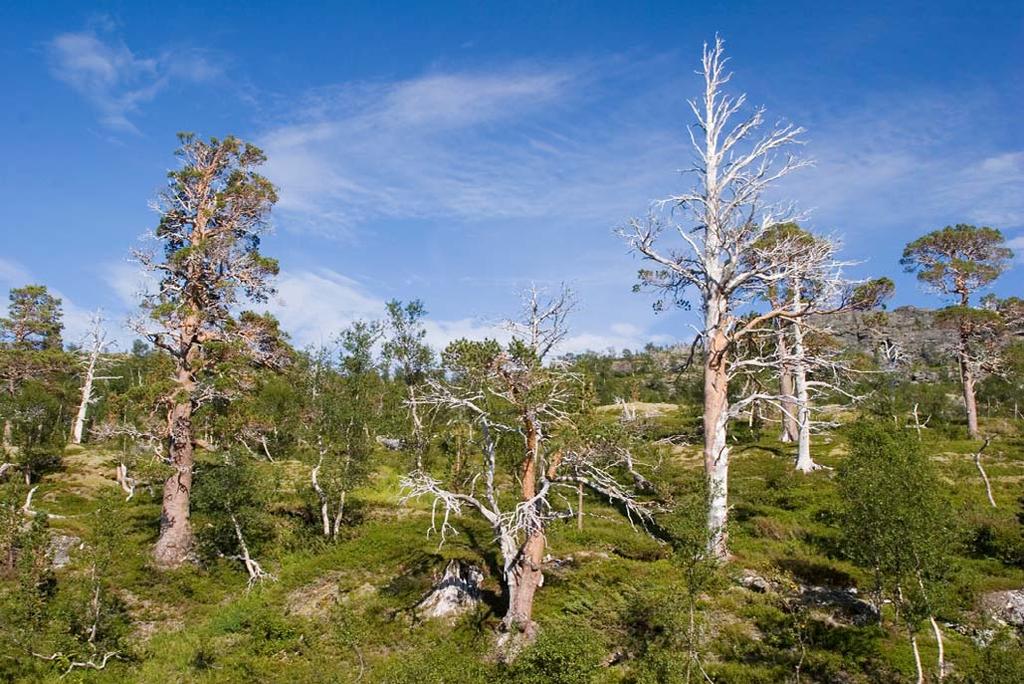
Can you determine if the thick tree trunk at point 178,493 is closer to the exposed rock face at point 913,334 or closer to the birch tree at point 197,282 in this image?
the birch tree at point 197,282

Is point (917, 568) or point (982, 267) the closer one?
point (917, 568)

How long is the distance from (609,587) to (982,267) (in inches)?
1507

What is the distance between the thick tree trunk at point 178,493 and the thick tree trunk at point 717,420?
1917 centimetres

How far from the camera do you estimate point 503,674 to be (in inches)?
619

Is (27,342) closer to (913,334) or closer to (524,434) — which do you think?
(524,434)

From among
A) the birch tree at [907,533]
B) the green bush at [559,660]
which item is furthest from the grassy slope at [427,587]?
the green bush at [559,660]

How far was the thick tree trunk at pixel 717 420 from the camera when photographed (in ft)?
70.6

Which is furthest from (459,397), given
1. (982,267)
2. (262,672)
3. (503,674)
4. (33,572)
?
(982,267)

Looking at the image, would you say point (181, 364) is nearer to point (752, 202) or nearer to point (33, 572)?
point (33, 572)

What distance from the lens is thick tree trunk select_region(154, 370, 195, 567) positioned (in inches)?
959

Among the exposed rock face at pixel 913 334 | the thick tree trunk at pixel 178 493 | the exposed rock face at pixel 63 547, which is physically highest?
the exposed rock face at pixel 913 334

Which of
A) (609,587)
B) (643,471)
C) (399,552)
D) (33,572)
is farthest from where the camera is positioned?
(643,471)

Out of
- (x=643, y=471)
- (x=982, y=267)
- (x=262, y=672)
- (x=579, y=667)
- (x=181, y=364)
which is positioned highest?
(x=982, y=267)

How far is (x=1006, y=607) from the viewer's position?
17.8 meters
